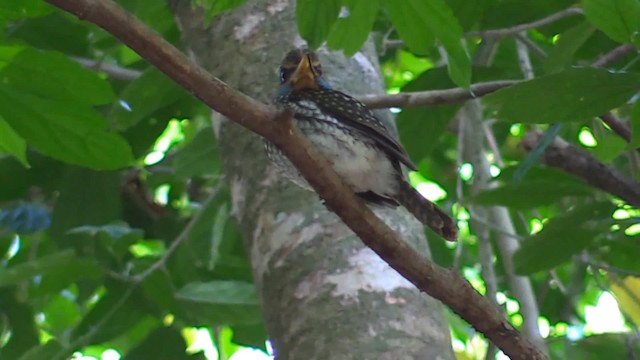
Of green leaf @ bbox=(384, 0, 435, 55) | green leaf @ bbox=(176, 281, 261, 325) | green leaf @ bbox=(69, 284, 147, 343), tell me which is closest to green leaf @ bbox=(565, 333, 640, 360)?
green leaf @ bbox=(176, 281, 261, 325)

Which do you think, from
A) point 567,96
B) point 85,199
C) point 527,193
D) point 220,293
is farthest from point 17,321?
point 567,96

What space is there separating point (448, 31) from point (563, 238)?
805 millimetres

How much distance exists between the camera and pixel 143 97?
10.0ft

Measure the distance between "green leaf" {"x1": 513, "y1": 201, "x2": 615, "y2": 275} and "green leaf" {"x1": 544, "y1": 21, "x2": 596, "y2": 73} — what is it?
1.13 feet

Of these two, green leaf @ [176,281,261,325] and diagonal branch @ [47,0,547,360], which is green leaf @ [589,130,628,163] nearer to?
diagonal branch @ [47,0,547,360]

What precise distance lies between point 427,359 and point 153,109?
56.8 inches

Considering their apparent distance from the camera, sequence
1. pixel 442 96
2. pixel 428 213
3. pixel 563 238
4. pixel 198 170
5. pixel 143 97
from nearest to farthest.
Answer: pixel 428 213 < pixel 442 96 < pixel 563 238 < pixel 143 97 < pixel 198 170

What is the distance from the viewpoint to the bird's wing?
2.34m

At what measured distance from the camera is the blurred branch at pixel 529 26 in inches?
104

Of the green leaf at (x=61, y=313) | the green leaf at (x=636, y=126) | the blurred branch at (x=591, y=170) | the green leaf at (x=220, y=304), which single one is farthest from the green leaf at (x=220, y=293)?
the green leaf at (x=61, y=313)

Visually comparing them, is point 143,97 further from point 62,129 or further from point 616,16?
point 616,16

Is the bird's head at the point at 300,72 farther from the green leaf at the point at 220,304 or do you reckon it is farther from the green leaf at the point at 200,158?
the green leaf at the point at 200,158

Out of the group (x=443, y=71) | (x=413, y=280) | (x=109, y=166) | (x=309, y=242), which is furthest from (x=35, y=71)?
(x=443, y=71)

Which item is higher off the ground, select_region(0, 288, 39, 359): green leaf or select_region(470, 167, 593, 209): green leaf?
select_region(470, 167, 593, 209): green leaf
